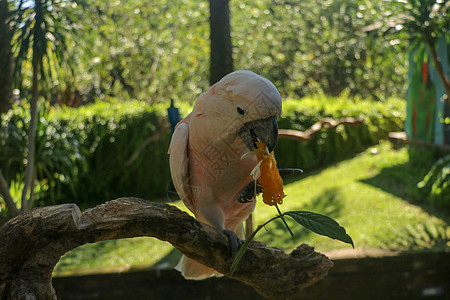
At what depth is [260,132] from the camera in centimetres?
124

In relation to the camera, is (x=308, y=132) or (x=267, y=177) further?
(x=308, y=132)

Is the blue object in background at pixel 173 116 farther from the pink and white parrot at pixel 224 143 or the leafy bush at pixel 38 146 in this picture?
the leafy bush at pixel 38 146

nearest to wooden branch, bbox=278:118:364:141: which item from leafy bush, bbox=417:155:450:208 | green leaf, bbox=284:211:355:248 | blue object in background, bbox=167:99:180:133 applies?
blue object in background, bbox=167:99:180:133

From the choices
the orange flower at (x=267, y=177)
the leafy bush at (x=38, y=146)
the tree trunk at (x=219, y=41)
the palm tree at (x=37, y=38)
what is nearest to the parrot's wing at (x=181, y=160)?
the orange flower at (x=267, y=177)

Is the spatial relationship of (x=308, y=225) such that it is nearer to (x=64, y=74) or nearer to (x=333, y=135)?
(x=64, y=74)

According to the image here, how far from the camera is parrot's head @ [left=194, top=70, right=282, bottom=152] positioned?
3.97ft

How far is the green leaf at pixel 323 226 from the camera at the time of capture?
50.6 inches

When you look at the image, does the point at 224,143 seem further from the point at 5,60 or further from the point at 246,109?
the point at 5,60

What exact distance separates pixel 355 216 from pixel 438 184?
1032 mm

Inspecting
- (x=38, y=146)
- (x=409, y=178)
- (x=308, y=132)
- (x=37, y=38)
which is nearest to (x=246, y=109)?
(x=308, y=132)

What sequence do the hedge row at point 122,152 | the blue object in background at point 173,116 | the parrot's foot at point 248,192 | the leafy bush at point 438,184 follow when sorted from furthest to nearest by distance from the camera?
the hedge row at point 122,152 < the leafy bush at point 438,184 < the blue object in background at point 173,116 < the parrot's foot at point 248,192

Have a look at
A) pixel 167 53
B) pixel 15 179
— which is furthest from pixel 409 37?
pixel 167 53

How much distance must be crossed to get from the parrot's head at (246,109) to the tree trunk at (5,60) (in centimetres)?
257

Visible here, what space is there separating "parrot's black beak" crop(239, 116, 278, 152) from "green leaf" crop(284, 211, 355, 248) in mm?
261
